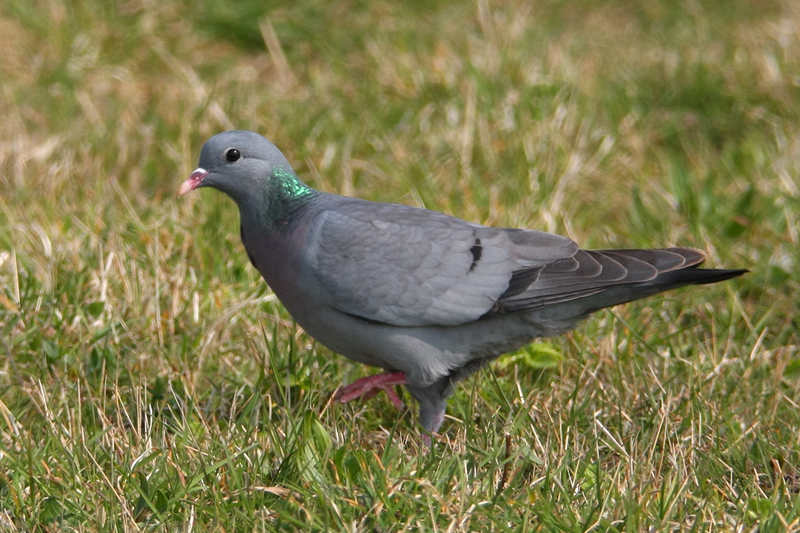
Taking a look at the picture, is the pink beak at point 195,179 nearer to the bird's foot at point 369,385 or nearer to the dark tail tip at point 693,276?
the bird's foot at point 369,385

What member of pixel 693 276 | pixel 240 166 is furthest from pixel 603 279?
pixel 240 166

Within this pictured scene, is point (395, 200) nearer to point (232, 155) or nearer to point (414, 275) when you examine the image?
point (232, 155)

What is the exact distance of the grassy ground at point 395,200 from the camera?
2986 millimetres

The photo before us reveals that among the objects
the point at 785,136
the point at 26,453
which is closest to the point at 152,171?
the point at 26,453

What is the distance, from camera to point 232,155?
366 cm

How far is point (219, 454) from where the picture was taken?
3217 millimetres

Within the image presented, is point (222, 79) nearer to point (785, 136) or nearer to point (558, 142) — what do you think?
point (558, 142)

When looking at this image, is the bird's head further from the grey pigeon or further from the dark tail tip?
the dark tail tip

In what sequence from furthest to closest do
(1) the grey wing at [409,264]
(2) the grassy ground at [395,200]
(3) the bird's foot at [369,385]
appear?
(3) the bird's foot at [369,385] < (1) the grey wing at [409,264] < (2) the grassy ground at [395,200]

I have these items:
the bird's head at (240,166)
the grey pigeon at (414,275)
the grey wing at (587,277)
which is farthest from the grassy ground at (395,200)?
the bird's head at (240,166)

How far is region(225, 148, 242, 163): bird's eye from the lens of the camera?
12.0 ft

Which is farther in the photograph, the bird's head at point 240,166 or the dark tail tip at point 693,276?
the bird's head at point 240,166

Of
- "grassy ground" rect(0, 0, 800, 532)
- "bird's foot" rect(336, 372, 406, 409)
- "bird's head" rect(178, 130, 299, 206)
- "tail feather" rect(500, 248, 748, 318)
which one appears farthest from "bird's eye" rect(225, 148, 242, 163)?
"tail feather" rect(500, 248, 748, 318)

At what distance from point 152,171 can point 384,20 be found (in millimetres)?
2560
